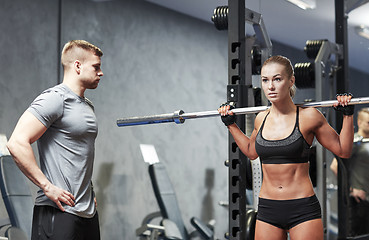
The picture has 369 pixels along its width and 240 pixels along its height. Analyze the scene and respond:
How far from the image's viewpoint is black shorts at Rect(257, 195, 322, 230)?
2523 mm

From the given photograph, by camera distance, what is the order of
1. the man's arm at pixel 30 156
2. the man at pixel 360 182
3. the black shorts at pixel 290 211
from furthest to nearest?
the man at pixel 360 182 < the black shorts at pixel 290 211 < the man's arm at pixel 30 156

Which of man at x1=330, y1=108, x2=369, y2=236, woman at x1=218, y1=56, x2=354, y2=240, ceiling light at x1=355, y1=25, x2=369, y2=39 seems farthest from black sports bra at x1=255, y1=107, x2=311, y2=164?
ceiling light at x1=355, y1=25, x2=369, y2=39

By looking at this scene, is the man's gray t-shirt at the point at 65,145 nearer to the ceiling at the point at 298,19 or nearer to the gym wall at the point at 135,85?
the gym wall at the point at 135,85

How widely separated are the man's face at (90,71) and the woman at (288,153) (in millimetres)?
837

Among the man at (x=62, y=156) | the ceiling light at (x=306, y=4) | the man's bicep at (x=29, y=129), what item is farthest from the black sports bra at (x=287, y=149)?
the ceiling light at (x=306, y=4)

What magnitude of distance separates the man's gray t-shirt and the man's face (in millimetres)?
122

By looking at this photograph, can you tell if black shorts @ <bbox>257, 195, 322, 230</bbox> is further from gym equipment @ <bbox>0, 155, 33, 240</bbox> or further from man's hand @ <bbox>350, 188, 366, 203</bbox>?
gym equipment @ <bbox>0, 155, 33, 240</bbox>

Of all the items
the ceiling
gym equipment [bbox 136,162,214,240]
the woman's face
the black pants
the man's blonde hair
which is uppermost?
the ceiling

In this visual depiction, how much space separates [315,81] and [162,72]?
237 cm

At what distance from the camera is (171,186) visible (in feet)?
19.8

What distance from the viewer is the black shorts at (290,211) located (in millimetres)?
2523

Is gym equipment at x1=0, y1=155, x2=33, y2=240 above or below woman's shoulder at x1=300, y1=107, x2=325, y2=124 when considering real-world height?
below

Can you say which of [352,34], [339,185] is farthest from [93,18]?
[339,185]

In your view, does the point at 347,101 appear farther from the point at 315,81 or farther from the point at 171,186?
the point at 171,186
